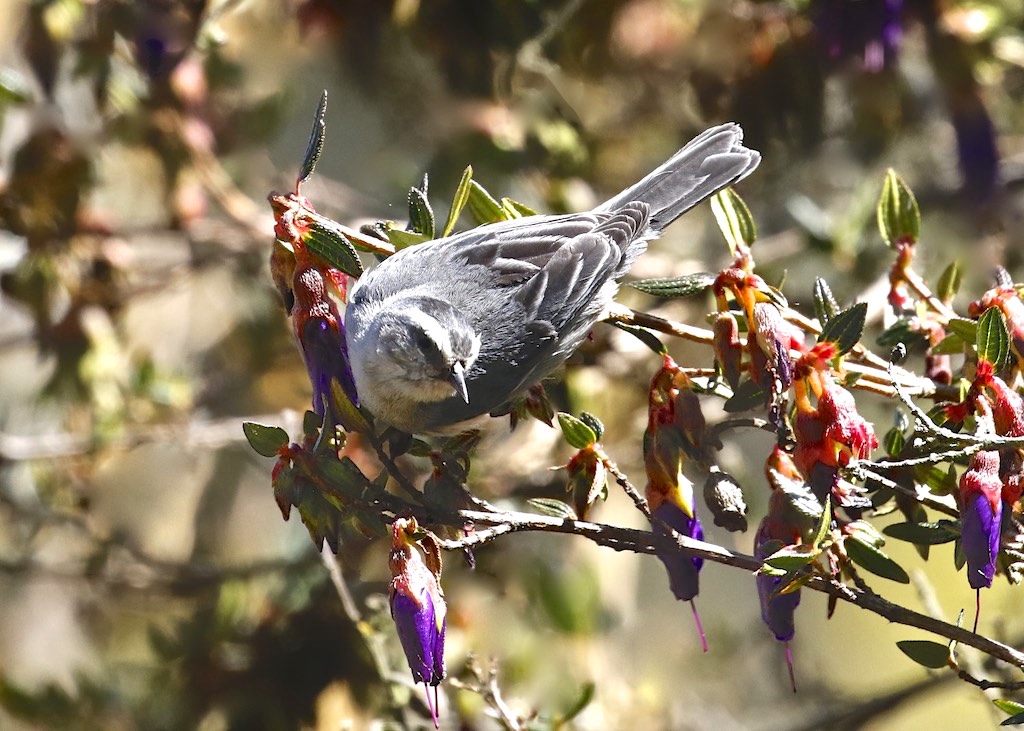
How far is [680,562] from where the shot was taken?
5.93ft

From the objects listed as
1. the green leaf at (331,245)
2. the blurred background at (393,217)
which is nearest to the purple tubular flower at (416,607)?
the green leaf at (331,245)

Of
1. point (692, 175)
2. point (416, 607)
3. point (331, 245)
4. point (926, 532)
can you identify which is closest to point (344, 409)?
point (331, 245)

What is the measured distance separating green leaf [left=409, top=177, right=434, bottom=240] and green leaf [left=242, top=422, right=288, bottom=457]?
477 millimetres

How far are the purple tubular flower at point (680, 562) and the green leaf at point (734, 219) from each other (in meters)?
0.53

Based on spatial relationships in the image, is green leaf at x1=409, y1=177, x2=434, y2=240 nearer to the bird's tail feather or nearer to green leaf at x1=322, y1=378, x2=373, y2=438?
green leaf at x1=322, y1=378, x2=373, y2=438

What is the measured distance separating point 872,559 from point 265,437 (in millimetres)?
987

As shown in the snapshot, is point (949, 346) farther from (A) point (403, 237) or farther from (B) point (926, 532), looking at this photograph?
(A) point (403, 237)

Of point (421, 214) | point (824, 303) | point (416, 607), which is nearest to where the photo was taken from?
point (416, 607)

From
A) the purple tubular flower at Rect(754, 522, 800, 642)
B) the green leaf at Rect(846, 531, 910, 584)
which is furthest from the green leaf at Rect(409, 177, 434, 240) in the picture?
the green leaf at Rect(846, 531, 910, 584)

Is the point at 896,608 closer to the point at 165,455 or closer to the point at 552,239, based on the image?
the point at 552,239

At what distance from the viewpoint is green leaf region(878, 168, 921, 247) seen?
2193mm

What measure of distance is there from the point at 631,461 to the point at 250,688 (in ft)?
4.75

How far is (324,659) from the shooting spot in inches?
129

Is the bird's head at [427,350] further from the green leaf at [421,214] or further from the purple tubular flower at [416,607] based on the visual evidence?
the purple tubular flower at [416,607]
